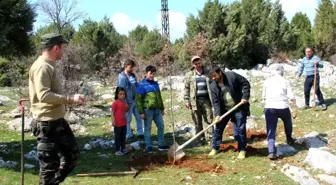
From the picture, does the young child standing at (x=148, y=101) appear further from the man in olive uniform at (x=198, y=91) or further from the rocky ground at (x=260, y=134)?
the rocky ground at (x=260, y=134)

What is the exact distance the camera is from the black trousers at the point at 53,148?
5000 mm

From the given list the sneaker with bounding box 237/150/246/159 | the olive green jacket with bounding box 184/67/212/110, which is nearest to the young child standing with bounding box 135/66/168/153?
the olive green jacket with bounding box 184/67/212/110

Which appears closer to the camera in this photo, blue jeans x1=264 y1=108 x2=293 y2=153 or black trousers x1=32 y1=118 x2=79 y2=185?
black trousers x1=32 y1=118 x2=79 y2=185

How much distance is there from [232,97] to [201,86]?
93 centimetres

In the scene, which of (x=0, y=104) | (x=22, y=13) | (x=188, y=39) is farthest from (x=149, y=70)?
(x=188, y=39)

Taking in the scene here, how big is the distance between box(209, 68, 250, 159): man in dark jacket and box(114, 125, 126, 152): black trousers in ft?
6.30

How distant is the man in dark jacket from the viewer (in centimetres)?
802

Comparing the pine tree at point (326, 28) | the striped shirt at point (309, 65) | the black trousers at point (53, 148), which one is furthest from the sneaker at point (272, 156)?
the pine tree at point (326, 28)

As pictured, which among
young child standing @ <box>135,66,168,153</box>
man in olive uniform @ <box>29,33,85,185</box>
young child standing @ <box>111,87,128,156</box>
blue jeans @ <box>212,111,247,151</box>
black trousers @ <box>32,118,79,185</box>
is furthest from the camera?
young child standing @ <box>135,66,168,153</box>

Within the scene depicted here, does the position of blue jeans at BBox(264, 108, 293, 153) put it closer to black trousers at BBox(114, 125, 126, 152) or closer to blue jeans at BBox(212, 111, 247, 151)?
blue jeans at BBox(212, 111, 247, 151)

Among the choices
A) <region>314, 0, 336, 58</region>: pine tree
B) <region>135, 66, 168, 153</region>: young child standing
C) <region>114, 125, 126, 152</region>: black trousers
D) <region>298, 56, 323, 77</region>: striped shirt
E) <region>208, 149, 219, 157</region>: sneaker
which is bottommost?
<region>208, 149, 219, 157</region>: sneaker

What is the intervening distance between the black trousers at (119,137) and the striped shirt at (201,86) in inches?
68.7

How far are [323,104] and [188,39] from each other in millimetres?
18047

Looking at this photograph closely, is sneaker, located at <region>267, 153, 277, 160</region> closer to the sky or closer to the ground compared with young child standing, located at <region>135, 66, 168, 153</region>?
closer to the ground
